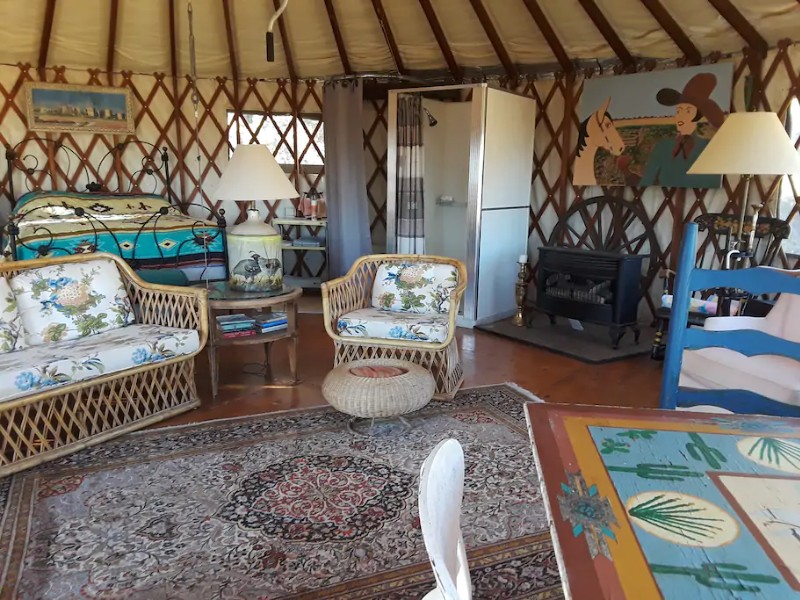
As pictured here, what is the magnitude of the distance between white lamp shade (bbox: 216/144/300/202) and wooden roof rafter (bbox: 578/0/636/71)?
2.32m

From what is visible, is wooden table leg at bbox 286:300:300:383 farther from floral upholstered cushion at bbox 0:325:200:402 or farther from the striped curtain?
the striped curtain

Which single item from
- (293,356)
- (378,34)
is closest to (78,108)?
(378,34)

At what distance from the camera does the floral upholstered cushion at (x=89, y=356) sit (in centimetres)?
212

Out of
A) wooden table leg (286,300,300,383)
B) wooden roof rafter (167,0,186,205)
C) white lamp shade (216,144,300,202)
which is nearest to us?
white lamp shade (216,144,300,202)

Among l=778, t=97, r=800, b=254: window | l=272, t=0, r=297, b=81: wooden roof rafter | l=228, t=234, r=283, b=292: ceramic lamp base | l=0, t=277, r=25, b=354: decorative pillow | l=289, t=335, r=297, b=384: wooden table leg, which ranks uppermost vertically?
l=272, t=0, r=297, b=81: wooden roof rafter

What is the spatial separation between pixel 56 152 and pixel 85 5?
1.23 metres

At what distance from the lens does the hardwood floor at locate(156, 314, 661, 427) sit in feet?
9.30

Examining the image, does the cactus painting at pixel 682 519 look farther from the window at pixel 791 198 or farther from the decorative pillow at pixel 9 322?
the window at pixel 791 198

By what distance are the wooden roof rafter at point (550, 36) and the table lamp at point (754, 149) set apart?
71.3 inches

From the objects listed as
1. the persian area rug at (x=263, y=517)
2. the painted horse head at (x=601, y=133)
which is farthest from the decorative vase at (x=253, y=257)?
the painted horse head at (x=601, y=133)

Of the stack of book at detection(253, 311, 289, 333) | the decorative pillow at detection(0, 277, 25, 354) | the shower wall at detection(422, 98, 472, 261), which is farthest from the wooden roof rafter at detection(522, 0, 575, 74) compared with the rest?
the decorative pillow at detection(0, 277, 25, 354)

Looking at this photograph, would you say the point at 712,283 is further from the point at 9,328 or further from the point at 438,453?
the point at 9,328

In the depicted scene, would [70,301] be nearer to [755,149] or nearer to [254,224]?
[254,224]

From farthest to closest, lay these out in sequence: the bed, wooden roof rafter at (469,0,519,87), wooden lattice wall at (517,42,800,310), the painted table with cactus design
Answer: wooden roof rafter at (469,0,519,87) → the bed → wooden lattice wall at (517,42,800,310) → the painted table with cactus design
